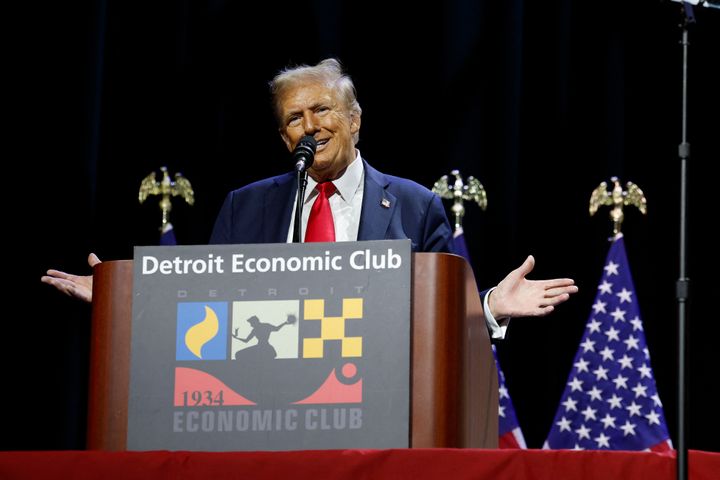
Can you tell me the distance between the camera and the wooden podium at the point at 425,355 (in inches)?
76.4

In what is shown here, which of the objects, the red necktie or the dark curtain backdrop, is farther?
the dark curtain backdrop

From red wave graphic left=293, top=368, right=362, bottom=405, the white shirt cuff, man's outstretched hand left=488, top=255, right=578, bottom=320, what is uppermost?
man's outstretched hand left=488, top=255, right=578, bottom=320

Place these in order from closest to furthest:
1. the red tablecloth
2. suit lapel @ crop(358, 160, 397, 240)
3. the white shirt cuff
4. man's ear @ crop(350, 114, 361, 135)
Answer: the red tablecloth → the white shirt cuff → suit lapel @ crop(358, 160, 397, 240) → man's ear @ crop(350, 114, 361, 135)

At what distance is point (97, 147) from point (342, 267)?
3.09 m

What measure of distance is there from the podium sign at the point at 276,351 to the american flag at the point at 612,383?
2.80m

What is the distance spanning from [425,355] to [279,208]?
1.16m

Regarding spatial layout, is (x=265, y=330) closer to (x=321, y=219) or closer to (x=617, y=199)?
(x=321, y=219)

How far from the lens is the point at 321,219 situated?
3014 millimetres

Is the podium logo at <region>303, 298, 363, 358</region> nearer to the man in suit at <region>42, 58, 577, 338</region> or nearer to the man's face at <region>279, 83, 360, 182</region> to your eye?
the man in suit at <region>42, 58, 577, 338</region>

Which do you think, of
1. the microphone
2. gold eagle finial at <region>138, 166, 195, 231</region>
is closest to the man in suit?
the microphone

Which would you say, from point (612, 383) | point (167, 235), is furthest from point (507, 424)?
point (167, 235)

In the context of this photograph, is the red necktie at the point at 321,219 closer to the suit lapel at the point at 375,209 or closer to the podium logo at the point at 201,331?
the suit lapel at the point at 375,209

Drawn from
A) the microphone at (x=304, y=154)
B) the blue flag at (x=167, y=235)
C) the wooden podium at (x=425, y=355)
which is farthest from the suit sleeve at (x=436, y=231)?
the blue flag at (x=167, y=235)

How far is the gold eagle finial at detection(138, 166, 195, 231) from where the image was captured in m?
4.90
